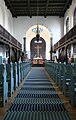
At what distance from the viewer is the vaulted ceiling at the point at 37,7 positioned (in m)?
27.9

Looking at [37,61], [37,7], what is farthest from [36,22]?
[37,61]

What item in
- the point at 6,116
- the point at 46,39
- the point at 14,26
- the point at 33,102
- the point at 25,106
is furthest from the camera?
the point at 46,39

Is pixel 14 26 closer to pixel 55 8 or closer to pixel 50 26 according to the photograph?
pixel 50 26

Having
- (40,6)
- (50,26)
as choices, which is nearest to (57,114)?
(40,6)

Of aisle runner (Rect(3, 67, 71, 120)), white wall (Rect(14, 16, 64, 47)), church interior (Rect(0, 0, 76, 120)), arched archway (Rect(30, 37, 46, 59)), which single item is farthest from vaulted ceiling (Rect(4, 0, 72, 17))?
aisle runner (Rect(3, 67, 71, 120))

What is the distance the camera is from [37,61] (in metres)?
40.0

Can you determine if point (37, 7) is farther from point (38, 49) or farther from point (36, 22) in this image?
point (38, 49)

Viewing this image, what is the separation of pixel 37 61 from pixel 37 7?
474 inches

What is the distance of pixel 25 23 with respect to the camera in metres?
36.3

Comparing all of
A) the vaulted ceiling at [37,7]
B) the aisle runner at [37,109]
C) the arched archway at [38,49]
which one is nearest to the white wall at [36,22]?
the vaulted ceiling at [37,7]

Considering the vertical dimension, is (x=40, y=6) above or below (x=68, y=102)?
above

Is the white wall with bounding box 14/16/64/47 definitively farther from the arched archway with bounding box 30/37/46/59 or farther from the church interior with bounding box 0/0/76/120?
the arched archway with bounding box 30/37/46/59

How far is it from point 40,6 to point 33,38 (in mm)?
18166

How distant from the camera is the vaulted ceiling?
2788cm
